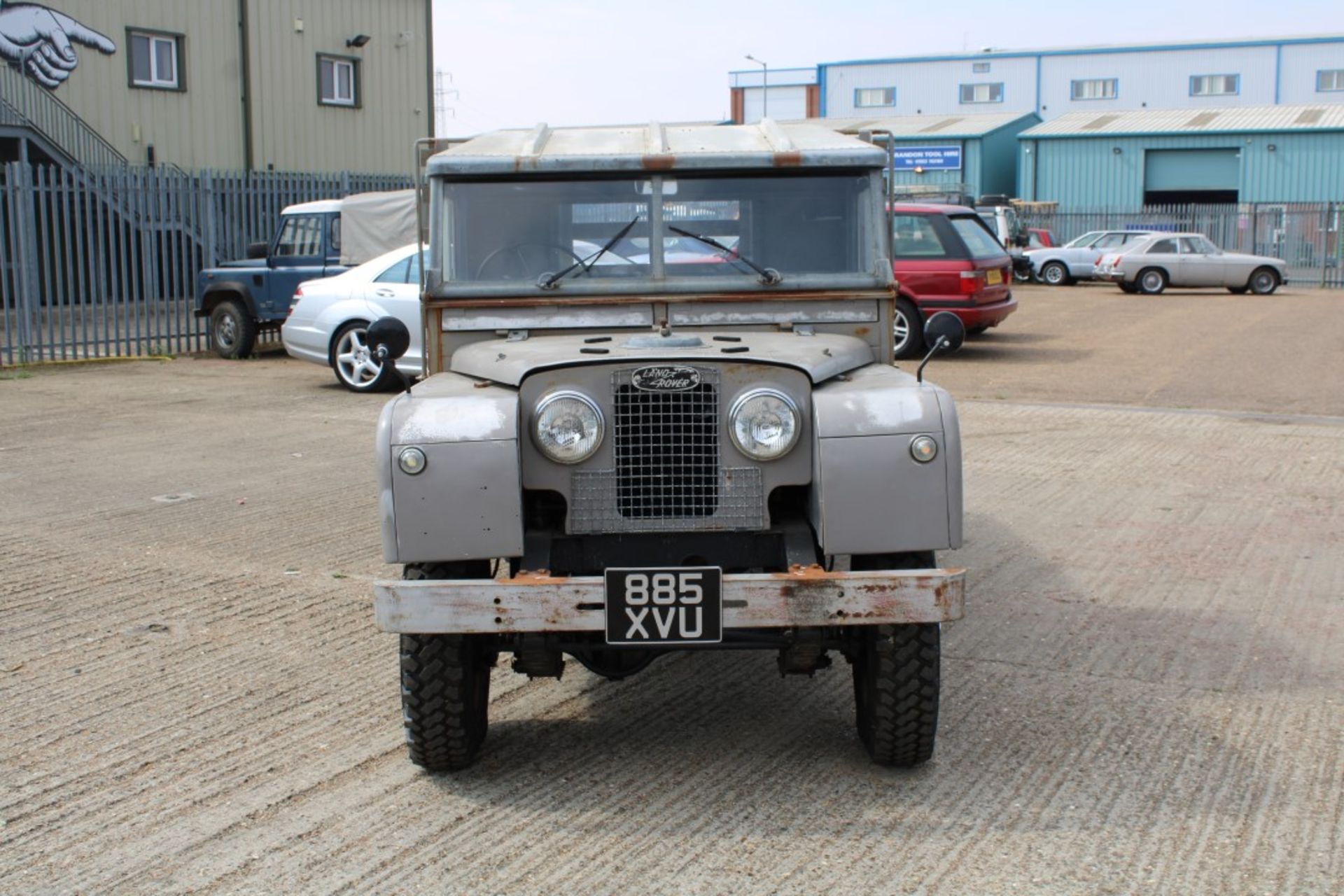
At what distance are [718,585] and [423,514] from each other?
92 centimetres

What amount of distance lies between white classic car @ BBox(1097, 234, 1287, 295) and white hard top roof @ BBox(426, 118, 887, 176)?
26461mm

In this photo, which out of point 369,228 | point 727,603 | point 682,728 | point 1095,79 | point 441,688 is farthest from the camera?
point 1095,79

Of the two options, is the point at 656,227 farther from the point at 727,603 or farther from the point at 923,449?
the point at 727,603

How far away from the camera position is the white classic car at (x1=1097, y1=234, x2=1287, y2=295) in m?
30.5

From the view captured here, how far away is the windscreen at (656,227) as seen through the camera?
5.53 metres

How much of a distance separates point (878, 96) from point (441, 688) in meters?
65.6

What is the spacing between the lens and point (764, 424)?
4.56m

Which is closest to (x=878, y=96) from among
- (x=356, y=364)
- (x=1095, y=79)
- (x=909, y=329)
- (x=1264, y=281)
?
(x=1095, y=79)

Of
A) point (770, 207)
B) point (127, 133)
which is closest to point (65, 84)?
point (127, 133)

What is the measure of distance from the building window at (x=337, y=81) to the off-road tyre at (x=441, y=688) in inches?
1080

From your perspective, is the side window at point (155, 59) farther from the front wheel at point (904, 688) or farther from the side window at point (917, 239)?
the front wheel at point (904, 688)

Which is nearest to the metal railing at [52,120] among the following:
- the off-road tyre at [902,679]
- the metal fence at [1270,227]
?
the off-road tyre at [902,679]

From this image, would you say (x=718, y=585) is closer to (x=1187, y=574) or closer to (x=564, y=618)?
(x=564, y=618)

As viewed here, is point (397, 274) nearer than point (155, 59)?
Yes
